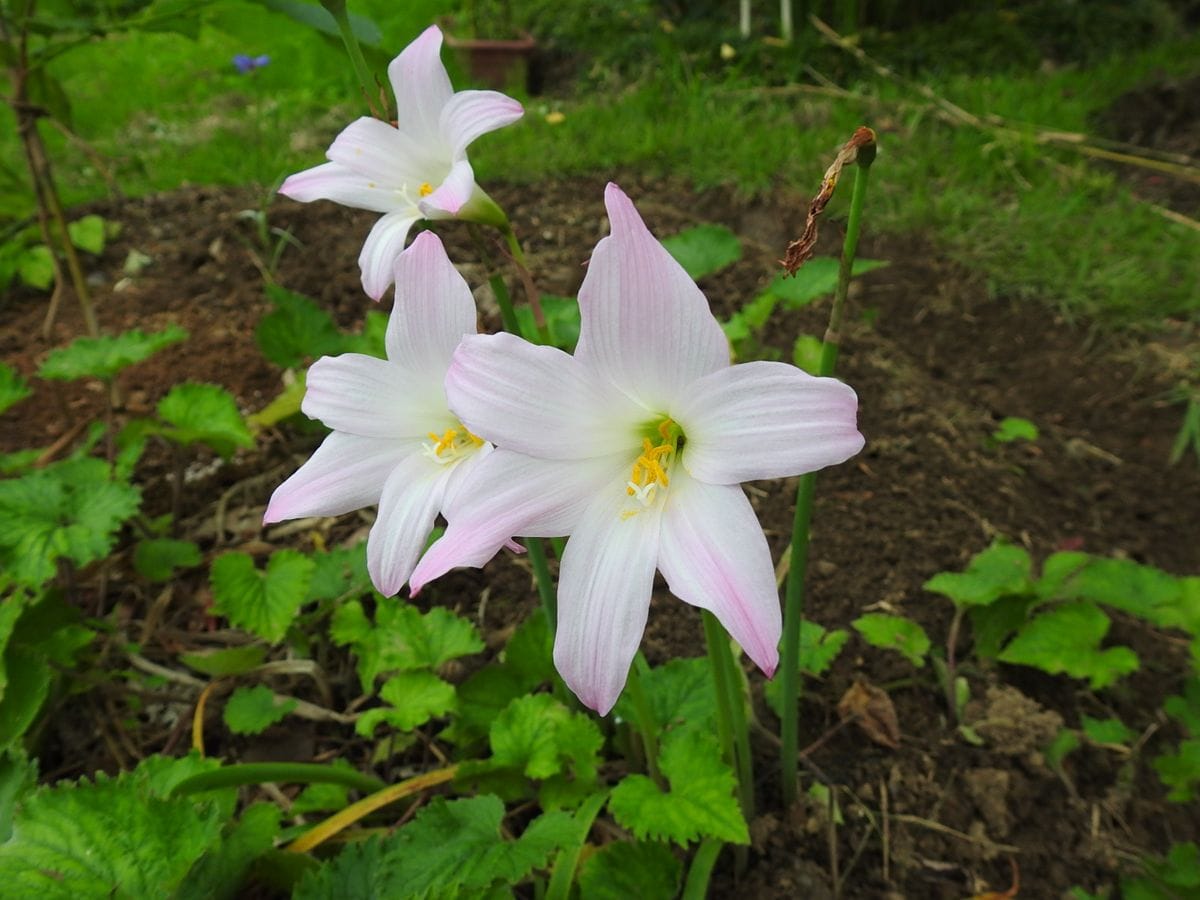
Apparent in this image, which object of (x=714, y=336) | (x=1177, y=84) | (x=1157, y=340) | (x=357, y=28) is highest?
(x=357, y=28)

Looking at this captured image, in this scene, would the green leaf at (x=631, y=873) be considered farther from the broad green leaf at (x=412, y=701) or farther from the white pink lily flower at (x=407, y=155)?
the white pink lily flower at (x=407, y=155)

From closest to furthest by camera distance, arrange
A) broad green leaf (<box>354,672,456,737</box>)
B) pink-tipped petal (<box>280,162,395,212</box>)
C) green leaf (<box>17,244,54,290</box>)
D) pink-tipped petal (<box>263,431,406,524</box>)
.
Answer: pink-tipped petal (<box>263,431,406,524</box>) < pink-tipped petal (<box>280,162,395,212</box>) < broad green leaf (<box>354,672,456,737</box>) < green leaf (<box>17,244,54,290</box>)

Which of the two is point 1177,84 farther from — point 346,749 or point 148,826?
point 148,826

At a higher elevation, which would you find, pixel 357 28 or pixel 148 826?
pixel 357 28

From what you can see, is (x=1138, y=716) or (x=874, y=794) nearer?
(x=874, y=794)

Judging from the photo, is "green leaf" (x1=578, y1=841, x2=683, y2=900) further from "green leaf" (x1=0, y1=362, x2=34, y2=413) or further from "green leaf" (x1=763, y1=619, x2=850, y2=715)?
"green leaf" (x1=0, y1=362, x2=34, y2=413)

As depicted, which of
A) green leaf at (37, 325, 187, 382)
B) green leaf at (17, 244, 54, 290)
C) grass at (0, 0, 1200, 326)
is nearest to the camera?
green leaf at (37, 325, 187, 382)

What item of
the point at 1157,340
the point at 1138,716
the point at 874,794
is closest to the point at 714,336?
the point at 874,794

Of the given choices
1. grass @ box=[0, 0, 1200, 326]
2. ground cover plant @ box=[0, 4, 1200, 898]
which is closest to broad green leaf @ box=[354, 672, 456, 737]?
ground cover plant @ box=[0, 4, 1200, 898]
